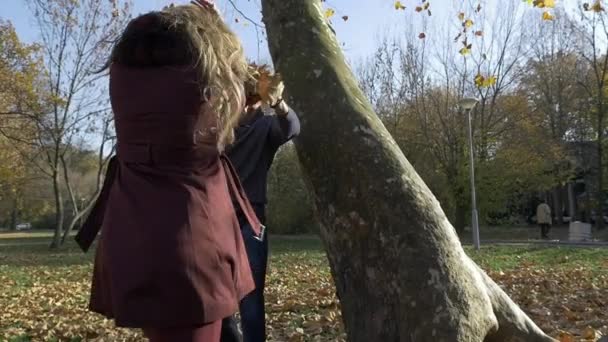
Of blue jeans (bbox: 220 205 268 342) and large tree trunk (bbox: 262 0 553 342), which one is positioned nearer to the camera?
large tree trunk (bbox: 262 0 553 342)

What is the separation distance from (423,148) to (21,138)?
1799cm

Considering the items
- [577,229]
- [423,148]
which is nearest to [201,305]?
[577,229]

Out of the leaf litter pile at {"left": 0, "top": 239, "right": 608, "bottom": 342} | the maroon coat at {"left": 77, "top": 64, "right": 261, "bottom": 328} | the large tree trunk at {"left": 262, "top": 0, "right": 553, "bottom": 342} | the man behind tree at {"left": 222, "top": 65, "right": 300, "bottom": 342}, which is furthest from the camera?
the leaf litter pile at {"left": 0, "top": 239, "right": 608, "bottom": 342}

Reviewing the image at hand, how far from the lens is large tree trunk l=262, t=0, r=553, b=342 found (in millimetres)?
2982

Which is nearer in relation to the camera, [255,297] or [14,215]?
[255,297]

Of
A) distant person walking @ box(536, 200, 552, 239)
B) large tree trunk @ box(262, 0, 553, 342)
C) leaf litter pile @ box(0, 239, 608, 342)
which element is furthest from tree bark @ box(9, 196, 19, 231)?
large tree trunk @ box(262, 0, 553, 342)

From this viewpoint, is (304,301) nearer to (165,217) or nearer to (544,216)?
(165,217)

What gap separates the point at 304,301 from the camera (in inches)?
285

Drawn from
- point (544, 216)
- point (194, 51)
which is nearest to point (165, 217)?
point (194, 51)

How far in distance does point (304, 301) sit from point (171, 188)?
5506 mm

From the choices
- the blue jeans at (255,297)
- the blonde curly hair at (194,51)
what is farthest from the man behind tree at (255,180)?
the blonde curly hair at (194,51)

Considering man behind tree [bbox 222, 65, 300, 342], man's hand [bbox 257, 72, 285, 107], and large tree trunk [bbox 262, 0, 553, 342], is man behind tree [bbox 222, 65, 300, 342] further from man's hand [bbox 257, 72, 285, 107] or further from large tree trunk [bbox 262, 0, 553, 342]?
man's hand [bbox 257, 72, 285, 107]

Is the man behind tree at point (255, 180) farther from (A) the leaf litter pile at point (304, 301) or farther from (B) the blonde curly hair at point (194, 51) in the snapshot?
(A) the leaf litter pile at point (304, 301)

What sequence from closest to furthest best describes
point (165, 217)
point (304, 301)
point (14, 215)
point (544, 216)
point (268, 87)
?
point (165, 217) < point (268, 87) < point (304, 301) < point (544, 216) < point (14, 215)
